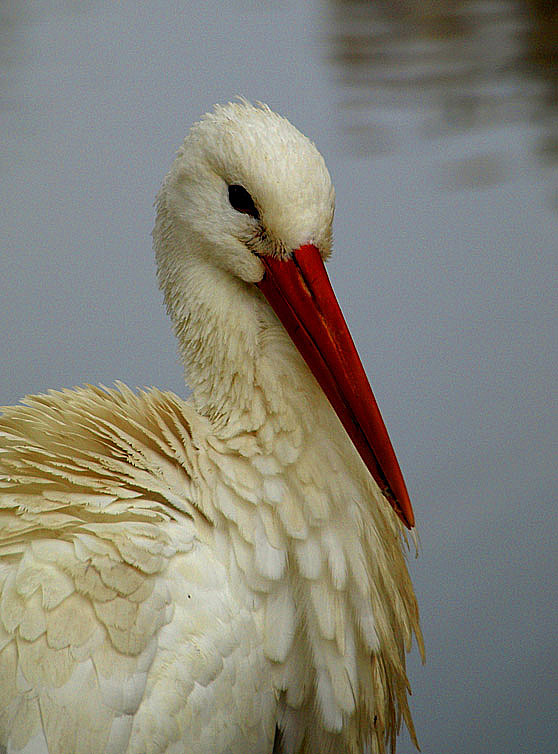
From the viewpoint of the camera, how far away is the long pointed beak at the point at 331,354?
109 centimetres

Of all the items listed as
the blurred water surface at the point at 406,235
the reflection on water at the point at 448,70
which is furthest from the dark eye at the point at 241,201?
the reflection on water at the point at 448,70

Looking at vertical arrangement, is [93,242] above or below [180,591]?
above

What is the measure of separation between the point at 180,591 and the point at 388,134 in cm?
246

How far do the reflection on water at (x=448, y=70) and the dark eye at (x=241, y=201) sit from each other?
2.02 meters

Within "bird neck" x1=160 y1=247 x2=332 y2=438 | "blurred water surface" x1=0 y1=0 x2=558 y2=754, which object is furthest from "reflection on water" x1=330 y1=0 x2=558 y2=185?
"bird neck" x1=160 y1=247 x2=332 y2=438

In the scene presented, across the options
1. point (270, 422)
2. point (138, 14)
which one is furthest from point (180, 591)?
point (138, 14)

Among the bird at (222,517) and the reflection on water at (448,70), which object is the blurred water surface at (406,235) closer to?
the reflection on water at (448,70)

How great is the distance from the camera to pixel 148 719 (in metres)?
0.97

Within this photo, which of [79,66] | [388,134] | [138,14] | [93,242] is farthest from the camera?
[138,14]

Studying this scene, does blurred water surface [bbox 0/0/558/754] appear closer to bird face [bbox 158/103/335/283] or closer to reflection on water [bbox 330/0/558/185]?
reflection on water [bbox 330/0/558/185]

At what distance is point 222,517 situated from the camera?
3.59 ft

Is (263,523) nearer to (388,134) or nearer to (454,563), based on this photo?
(454,563)

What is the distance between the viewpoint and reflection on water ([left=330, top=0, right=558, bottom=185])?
3.20 m

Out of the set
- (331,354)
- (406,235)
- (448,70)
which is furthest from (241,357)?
(448,70)
